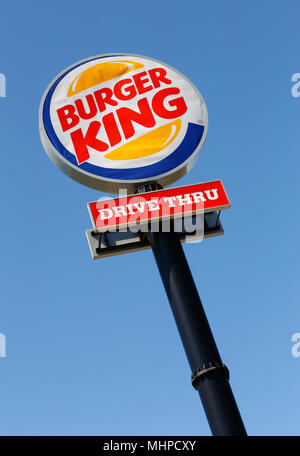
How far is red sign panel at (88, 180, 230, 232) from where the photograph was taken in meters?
15.6

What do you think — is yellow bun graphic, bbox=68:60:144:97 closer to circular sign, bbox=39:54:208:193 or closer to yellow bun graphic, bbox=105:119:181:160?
circular sign, bbox=39:54:208:193

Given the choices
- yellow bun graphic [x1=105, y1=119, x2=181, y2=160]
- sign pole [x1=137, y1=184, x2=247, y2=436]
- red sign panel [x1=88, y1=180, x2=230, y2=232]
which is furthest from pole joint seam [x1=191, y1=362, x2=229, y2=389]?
yellow bun graphic [x1=105, y1=119, x2=181, y2=160]

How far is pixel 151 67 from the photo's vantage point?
63.8 feet

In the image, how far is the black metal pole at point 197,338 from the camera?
13609 millimetres

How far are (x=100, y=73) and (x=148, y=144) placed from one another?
10.1ft

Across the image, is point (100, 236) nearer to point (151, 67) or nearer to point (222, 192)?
point (222, 192)

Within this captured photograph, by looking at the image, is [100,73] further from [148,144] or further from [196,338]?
[196,338]

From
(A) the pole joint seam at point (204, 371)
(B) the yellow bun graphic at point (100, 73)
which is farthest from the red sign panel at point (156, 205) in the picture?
(B) the yellow bun graphic at point (100, 73)

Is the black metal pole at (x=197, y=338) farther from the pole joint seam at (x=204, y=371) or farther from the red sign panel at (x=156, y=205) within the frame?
the red sign panel at (x=156, y=205)

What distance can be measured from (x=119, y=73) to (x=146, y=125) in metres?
2.25

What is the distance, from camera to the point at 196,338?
14.5m

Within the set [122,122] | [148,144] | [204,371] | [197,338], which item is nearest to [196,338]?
[197,338]

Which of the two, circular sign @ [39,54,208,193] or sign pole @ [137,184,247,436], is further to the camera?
circular sign @ [39,54,208,193]
